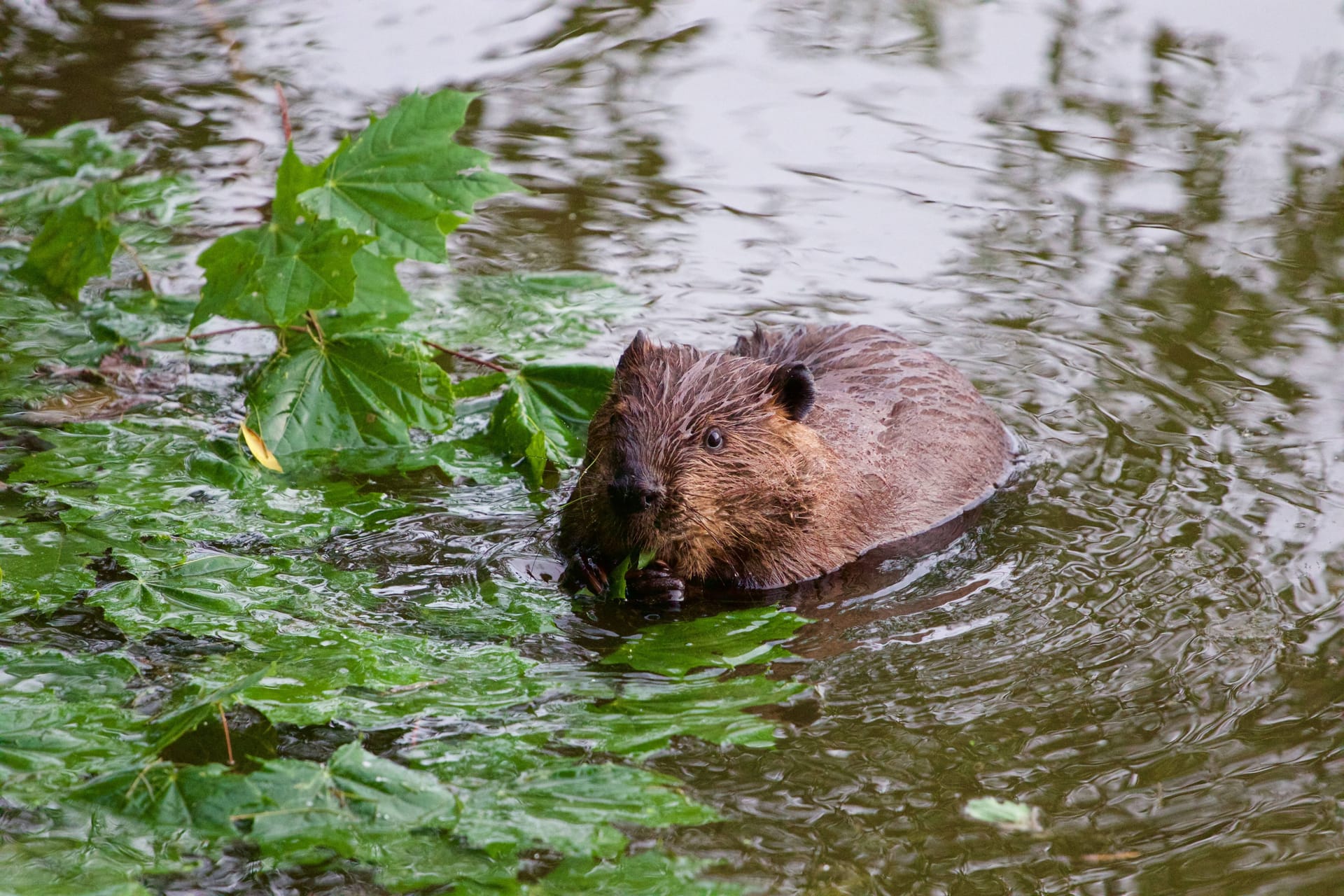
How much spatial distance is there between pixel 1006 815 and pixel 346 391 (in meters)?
3.15

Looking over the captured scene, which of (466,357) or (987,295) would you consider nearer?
(466,357)

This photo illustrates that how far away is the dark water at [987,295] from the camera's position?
4.14m

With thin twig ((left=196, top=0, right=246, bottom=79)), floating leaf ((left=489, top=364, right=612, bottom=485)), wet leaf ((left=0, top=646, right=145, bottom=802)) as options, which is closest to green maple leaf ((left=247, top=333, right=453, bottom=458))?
floating leaf ((left=489, top=364, right=612, bottom=485))

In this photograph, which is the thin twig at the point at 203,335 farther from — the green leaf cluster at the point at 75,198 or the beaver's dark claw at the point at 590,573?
the beaver's dark claw at the point at 590,573

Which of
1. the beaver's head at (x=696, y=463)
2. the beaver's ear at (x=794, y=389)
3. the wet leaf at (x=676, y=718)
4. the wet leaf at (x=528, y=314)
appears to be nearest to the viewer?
the wet leaf at (x=676, y=718)

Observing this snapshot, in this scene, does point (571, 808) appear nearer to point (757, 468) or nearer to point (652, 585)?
point (652, 585)

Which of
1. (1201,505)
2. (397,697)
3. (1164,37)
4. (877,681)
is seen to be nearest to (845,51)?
(1164,37)

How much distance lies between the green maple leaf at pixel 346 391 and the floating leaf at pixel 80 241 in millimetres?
1487

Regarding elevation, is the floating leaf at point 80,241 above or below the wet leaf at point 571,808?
above

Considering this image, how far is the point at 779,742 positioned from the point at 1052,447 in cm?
268

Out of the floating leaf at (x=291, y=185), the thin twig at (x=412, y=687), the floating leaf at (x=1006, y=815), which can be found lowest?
the floating leaf at (x=1006, y=815)

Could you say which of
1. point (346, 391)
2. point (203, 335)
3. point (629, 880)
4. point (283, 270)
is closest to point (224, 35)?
point (203, 335)

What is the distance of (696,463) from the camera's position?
5.20 metres

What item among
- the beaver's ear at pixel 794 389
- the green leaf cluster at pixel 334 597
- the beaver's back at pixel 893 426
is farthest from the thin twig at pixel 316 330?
the beaver's ear at pixel 794 389
